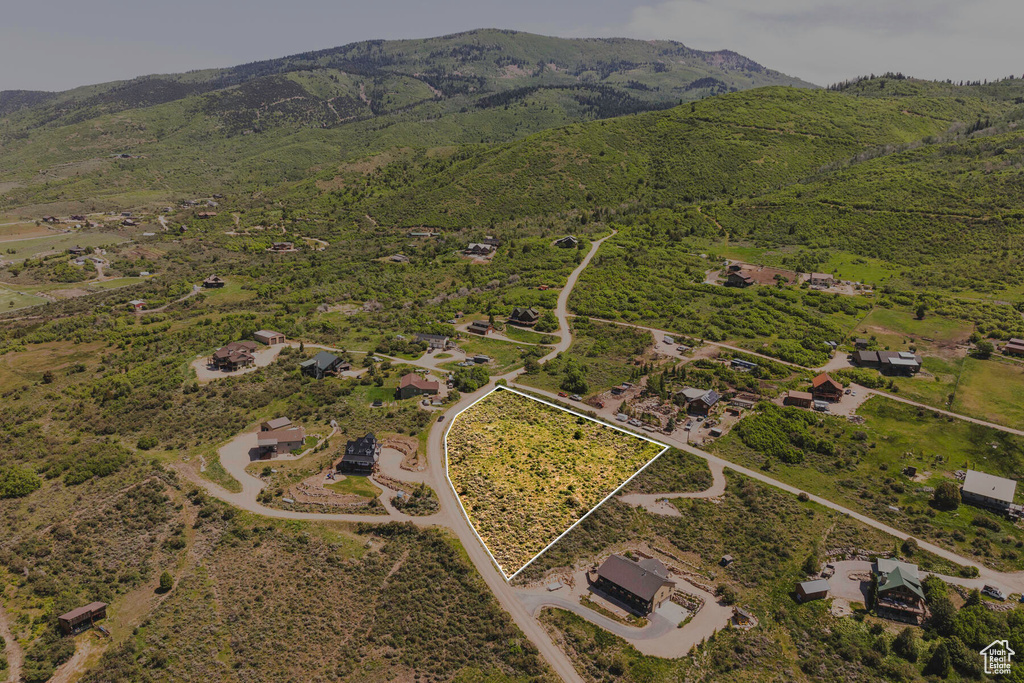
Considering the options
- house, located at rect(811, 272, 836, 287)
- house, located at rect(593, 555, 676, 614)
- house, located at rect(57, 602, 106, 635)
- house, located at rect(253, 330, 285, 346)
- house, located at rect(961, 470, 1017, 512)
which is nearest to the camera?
house, located at rect(593, 555, 676, 614)

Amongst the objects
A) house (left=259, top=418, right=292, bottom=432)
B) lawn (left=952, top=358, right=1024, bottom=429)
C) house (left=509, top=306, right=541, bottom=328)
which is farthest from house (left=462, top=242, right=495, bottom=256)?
lawn (left=952, top=358, right=1024, bottom=429)

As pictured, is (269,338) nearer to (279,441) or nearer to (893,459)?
(279,441)

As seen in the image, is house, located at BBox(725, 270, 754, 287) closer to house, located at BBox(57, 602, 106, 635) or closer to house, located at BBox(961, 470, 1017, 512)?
house, located at BBox(961, 470, 1017, 512)

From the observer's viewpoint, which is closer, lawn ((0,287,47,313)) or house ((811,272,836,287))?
house ((811,272,836,287))

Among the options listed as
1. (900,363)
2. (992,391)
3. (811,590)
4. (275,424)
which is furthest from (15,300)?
(992,391)

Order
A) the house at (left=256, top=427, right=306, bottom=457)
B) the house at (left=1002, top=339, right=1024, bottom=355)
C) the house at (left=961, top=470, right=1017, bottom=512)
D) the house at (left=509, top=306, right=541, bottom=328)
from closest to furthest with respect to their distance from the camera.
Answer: the house at (left=961, top=470, right=1017, bottom=512) < the house at (left=256, top=427, right=306, bottom=457) < the house at (left=1002, top=339, right=1024, bottom=355) < the house at (left=509, top=306, right=541, bottom=328)

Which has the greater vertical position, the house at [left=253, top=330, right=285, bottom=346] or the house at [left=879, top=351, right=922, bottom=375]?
the house at [left=879, top=351, right=922, bottom=375]

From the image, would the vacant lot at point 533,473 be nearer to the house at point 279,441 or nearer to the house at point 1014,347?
the house at point 279,441
